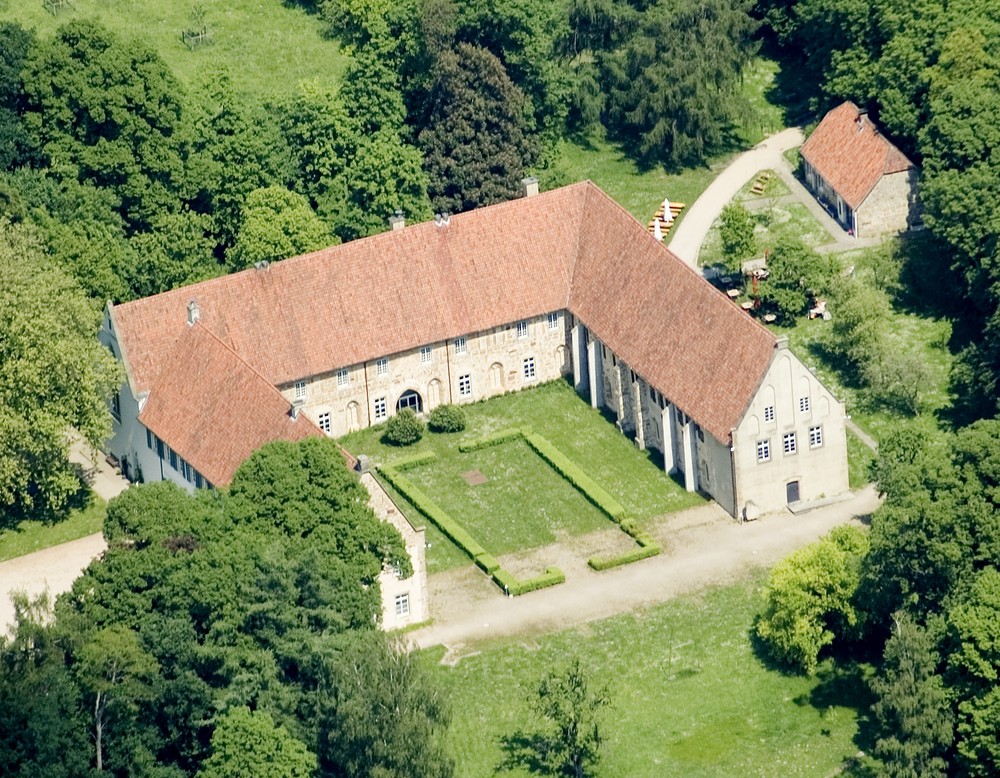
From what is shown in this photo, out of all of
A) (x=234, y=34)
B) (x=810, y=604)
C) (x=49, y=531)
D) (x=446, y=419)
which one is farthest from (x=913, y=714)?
(x=234, y=34)

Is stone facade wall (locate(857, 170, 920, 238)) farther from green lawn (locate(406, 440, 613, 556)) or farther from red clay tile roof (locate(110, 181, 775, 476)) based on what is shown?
green lawn (locate(406, 440, 613, 556))

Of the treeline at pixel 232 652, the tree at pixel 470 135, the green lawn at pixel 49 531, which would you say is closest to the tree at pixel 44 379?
the green lawn at pixel 49 531

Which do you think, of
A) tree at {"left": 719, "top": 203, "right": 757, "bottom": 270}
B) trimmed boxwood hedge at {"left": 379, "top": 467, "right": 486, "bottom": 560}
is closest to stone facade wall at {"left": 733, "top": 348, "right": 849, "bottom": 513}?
trimmed boxwood hedge at {"left": 379, "top": 467, "right": 486, "bottom": 560}

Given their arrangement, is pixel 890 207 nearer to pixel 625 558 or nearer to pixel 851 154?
pixel 851 154

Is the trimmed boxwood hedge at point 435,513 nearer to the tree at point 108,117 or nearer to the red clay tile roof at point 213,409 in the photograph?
the red clay tile roof at point 213,409

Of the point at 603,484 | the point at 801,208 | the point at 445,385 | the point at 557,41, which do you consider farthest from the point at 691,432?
the point at 557,41
